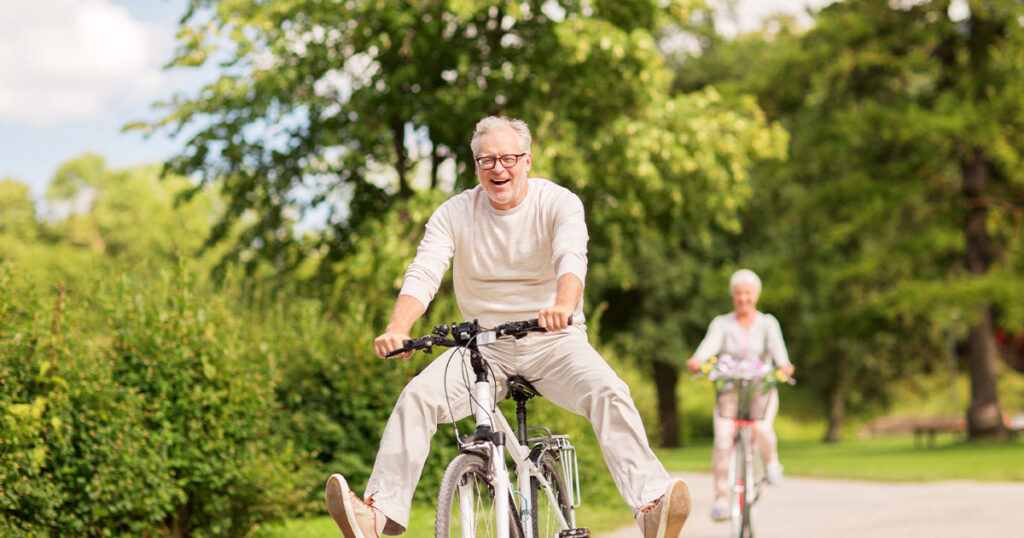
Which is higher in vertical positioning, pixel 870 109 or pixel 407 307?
pixel 870 109

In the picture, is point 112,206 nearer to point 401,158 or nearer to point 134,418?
point 401,158

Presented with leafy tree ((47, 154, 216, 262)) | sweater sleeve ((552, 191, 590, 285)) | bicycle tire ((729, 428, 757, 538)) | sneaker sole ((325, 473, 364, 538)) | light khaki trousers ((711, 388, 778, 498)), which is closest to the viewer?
sneaker sole ((325, 473, 364, 538))

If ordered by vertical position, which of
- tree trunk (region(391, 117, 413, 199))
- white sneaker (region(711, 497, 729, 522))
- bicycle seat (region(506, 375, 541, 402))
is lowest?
white sneaker (region(711, 497, 729, 522))

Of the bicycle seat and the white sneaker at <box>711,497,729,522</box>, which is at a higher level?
the bicycle seat

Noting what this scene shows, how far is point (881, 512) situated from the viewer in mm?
10977

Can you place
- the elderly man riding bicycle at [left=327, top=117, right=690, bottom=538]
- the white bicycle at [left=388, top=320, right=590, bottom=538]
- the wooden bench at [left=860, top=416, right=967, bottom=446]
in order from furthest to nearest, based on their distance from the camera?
1. the wooden bench at [left=860, top=416, right=967, bottom=446]
2. the elderly man riding bicycle at [left=327, top=117, right=690, bottom=538]
3. the white bicycle at [left=388, top=320, right=590, bottom=538]

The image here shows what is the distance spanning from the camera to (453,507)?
4.11 m

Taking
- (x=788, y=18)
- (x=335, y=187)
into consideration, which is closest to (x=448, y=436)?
(x=335, y=187)

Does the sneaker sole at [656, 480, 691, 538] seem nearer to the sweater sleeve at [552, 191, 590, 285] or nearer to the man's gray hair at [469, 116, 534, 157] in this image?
the sweater sleeve at [552, 191, 590, 285]

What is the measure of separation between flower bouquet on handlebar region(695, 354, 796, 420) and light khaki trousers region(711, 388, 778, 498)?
80mm

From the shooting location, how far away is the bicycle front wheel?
403 cm

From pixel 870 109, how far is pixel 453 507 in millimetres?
22346

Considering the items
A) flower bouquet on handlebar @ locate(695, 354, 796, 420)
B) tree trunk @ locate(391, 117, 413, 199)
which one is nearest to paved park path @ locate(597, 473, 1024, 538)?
flower bouquet on handlebar @ locate(695, 354, 796, 420)

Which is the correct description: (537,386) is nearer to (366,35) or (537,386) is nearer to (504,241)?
(504,241)
